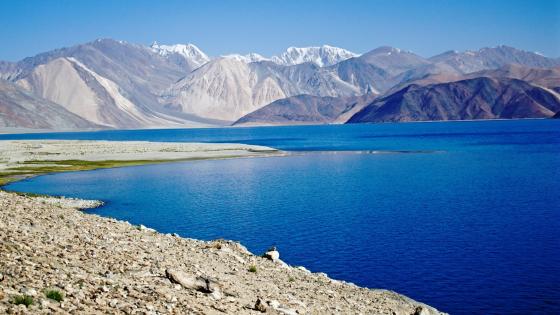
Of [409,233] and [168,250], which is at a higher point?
[168,250]

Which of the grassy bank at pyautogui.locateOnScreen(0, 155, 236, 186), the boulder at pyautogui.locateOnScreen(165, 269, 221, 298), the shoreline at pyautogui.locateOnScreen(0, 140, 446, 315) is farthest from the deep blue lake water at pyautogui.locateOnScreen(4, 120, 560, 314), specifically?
the boulder at pyautogui.locateOnScreen(165, 269, 221, 298)

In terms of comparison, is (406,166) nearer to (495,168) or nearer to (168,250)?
(495,168)

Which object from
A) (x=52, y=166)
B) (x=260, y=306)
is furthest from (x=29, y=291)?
(x=52, y=166)

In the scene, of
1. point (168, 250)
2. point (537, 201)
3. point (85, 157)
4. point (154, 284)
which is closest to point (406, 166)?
point (537, 201)

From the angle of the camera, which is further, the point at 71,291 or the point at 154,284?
the point at 154,284

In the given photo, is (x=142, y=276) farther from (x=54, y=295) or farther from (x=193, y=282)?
(x=54, y=295)

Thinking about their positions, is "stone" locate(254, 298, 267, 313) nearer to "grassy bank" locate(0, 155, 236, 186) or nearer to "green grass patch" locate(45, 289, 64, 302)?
"green grass patch" locate(45, 289, 64, 302)

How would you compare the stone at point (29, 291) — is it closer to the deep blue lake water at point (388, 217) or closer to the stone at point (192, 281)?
the stone at point (192, 281)

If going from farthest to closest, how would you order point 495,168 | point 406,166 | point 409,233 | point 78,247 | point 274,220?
1. point 406,166
2. point 495,168
3. point 274,220
4. point 409,233
5. point 78,247
